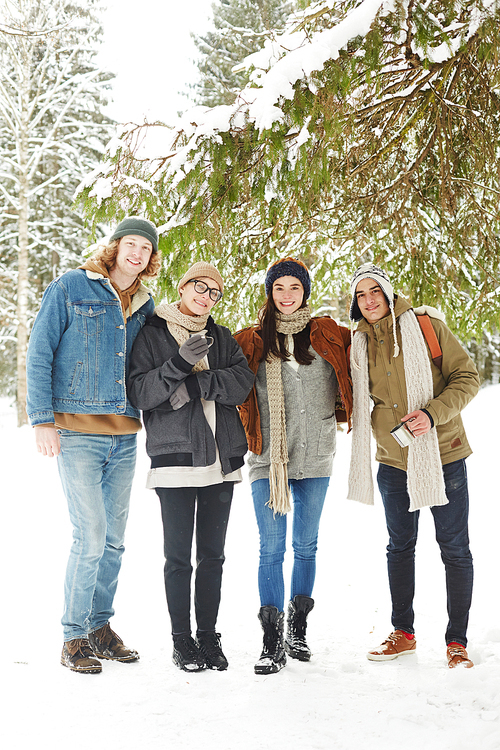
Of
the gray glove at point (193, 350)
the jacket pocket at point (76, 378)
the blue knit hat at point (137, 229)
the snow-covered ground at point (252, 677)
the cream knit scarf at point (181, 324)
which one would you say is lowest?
the snow-covered ground at point (252, 677)

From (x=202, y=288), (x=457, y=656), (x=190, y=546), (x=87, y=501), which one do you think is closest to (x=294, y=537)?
(x=190, y=546)

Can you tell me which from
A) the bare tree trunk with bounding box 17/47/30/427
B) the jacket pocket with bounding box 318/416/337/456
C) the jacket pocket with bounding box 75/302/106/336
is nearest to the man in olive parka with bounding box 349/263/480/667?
the jacket pocket with bounding box 318/416/337/456

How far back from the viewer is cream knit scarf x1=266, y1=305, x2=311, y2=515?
291 centimetres

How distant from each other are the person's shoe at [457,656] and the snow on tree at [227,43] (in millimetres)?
10746

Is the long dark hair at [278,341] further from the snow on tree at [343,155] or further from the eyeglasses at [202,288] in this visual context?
the snow on tree at [343,155]

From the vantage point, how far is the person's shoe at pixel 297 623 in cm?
297

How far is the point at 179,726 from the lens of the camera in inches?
89.3

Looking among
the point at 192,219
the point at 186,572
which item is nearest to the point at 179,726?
the point at 186,572

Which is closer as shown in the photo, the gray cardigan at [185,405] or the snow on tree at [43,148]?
the gray cardigan at [185,405]

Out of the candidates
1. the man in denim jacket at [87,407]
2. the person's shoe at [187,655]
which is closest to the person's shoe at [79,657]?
the man in denim jacket at [87,407]

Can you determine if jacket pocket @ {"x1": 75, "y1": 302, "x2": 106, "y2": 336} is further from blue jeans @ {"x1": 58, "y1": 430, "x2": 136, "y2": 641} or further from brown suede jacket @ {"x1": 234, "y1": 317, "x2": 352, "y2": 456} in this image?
brown suede jacket @ {"x1": 234, "y1": 317, "x2": 352, "y2": 456}

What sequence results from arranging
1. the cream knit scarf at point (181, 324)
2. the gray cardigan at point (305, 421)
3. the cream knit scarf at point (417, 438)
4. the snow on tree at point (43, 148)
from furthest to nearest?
1. the snow on tree at point (43, 148)
2. the gray cardigan at point (305, 421)
3. the cream knit scarf at point (181, 324)
4. the cream knit scarf at point (417, 438)

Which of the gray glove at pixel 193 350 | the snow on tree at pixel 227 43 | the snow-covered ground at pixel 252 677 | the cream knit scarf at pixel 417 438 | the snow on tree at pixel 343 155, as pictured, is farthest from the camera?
the snow on tree at pixel 227 43

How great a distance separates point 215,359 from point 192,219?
2.43 feet
